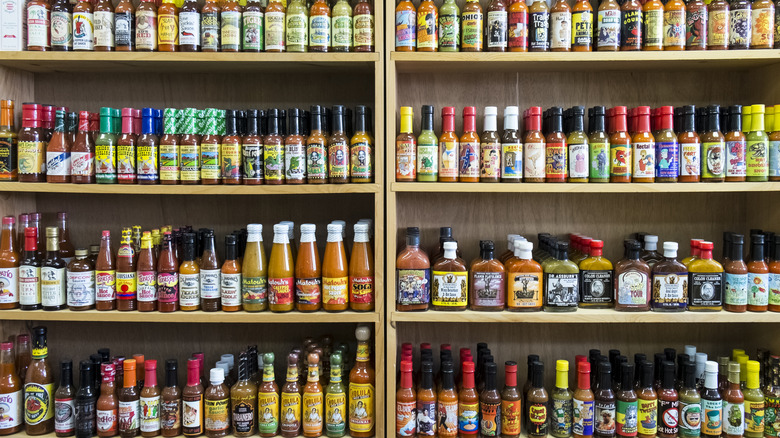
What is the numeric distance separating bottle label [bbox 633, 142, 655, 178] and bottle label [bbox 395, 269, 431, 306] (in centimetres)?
63

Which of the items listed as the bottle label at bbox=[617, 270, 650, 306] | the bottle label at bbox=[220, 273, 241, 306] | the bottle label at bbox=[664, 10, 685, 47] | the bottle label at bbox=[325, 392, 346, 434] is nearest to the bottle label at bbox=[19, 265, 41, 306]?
the bottle label at bbox=[220, 273, 241, 306]

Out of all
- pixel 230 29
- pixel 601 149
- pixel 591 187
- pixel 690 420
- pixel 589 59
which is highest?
pixel 230 29

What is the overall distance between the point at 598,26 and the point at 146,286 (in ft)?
4.67

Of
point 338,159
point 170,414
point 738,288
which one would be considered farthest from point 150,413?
point 738,288

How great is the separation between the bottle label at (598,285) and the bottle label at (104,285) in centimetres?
130

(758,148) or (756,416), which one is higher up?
(758,148)

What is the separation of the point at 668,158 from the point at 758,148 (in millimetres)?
242

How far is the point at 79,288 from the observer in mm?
1648

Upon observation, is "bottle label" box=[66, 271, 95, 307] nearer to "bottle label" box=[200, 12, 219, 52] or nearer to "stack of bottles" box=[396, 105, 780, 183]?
"bottle label" box=[200, 12, 219, 52]

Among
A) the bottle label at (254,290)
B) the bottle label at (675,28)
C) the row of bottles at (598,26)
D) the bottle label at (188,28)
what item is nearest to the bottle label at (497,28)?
the row of bottles at (598,26)

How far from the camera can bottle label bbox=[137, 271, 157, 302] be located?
164cm

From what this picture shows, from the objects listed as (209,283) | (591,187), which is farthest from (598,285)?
(209,283)

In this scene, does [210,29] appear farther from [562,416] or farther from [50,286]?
[562,416]

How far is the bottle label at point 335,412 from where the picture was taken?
5.35ft
